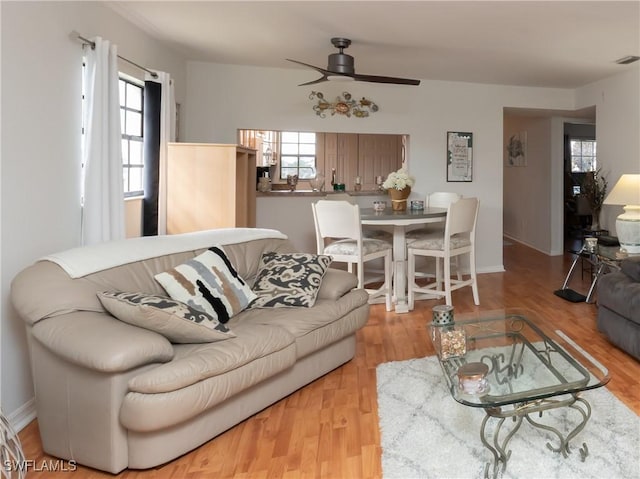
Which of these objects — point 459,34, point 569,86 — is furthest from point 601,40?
point 569,86

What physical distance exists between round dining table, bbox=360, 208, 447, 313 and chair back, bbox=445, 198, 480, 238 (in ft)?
0.51

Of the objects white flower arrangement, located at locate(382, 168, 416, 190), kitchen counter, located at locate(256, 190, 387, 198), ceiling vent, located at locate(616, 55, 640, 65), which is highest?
ceiling vent, located at locate(616, 55, 640, 65)

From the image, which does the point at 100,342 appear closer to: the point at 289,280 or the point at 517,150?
the point at 289,280

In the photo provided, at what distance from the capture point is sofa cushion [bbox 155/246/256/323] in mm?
2393

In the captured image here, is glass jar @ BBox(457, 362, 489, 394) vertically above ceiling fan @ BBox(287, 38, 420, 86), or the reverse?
ceiling fan @ BBox(287, 38, 420, 86)

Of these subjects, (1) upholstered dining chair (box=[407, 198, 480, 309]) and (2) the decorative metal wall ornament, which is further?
(2) the decorative metal wall ornament

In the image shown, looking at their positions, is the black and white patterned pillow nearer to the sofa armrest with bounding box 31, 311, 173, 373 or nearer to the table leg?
the sofa armrest with bounding box 31, 311, 173, 373

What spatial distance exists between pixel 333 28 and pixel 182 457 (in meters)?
3.08

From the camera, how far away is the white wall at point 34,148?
2.16 m

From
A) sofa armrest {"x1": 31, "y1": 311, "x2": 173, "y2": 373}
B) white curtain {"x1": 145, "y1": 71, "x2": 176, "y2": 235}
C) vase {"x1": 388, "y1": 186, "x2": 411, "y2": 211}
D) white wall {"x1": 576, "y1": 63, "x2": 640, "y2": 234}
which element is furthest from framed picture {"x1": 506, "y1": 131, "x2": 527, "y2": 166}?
sofa armrest {"x1": 31, "y1": 311, "x2": 173, "y2": 373}

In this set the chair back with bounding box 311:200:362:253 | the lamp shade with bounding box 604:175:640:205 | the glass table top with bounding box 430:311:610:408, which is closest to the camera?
the glass table top with bounding box 430:311:610:408

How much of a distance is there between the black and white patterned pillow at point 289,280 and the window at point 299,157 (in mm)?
4728

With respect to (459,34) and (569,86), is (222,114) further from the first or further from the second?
(569,86)

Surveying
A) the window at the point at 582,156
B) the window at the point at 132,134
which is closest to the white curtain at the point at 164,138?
the window at the point at 132,134
